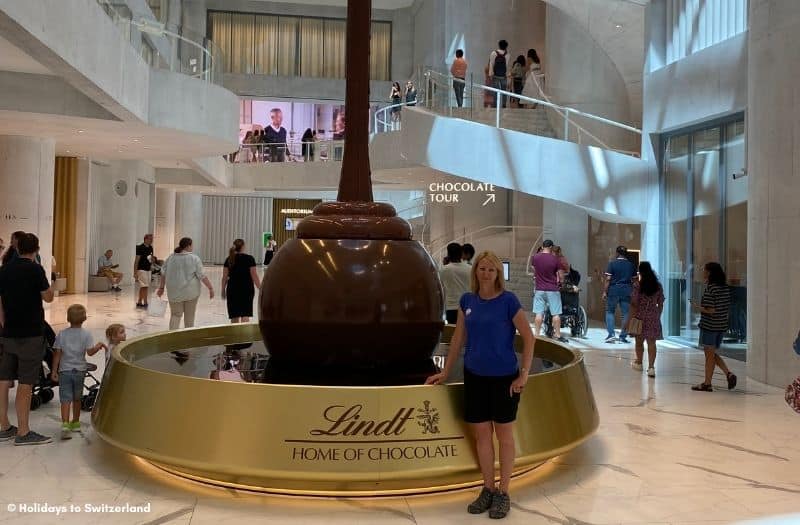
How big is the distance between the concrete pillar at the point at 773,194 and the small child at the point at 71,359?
7408mm

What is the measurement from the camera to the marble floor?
466 cm

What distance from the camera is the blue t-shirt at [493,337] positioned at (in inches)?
184

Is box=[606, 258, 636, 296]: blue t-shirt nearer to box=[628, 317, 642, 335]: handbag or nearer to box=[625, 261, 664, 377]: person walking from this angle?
box=[625, 261, 664, 377]: person walking

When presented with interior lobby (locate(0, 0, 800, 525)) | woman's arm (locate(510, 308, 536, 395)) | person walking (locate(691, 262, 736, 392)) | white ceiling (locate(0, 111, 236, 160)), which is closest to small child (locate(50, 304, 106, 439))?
interior lobby (locate(0, 0, 800, 525))

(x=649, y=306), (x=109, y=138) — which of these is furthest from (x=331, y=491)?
(x=109, y=138)

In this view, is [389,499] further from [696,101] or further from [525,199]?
[525,199]

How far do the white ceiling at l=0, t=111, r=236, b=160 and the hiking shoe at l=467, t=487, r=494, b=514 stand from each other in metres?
12.7

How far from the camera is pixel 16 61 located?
12836 mm

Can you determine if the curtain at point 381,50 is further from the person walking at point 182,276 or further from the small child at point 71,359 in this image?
the small child at point 71,359

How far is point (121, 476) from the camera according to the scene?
5367 millimetres

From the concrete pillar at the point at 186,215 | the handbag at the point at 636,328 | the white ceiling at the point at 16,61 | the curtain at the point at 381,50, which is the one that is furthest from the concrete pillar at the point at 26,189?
the curtain at the point at 381,50

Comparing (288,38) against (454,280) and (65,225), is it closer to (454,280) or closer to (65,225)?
(65,225)

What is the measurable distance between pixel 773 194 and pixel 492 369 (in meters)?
6.38

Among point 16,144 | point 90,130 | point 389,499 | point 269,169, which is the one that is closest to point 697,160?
point 389,499
